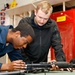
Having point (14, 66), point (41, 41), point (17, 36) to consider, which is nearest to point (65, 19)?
point (41, 41)

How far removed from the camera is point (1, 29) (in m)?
1.32

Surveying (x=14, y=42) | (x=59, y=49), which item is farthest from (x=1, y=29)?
(x=59, y=49)

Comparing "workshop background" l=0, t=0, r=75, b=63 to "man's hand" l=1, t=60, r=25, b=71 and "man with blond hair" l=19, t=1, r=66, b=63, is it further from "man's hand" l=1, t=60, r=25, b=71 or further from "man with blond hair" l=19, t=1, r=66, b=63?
"man's hand" l=1, t=60, r=25, b=71

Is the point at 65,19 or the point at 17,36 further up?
the point at 65,19

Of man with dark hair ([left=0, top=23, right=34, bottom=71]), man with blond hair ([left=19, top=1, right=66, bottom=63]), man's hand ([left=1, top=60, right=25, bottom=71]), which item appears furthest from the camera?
man with blond hair ([left=19, top=1, right=66, bottom=63])

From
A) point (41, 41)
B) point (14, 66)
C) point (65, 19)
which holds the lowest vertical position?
point (14, 66)

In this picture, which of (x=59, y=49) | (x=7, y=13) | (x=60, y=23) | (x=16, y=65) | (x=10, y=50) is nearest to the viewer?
(x=16, y=65)

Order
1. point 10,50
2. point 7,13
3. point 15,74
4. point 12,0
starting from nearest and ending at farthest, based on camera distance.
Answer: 1. point 15,74
2. point 10,50
3. point 7,13
4. point 12,0

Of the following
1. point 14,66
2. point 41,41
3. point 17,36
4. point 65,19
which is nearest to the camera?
point 14,66

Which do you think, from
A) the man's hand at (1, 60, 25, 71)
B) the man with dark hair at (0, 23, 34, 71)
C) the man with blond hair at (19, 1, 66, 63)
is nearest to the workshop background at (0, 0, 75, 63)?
the man with blond hair at (19, 1, 66, 63)

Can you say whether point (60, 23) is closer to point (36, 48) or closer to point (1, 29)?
point (36, 48)

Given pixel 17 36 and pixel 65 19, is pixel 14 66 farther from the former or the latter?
pixel 65 19

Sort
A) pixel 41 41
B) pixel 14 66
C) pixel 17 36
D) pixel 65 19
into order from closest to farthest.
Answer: pixel 14 66, pixel 17 36, pixel 41 41, pixel 65 19

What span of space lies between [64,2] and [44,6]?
0.98 metres
